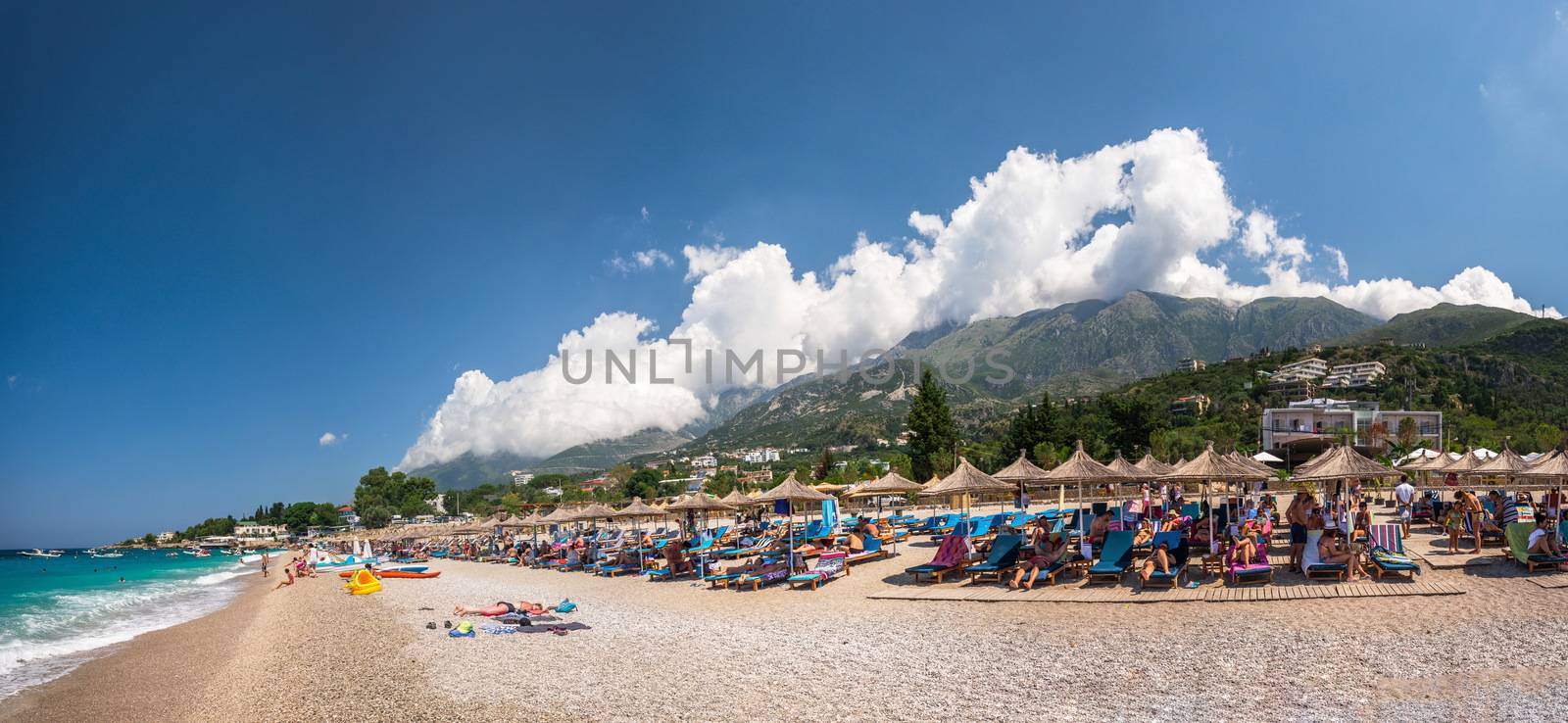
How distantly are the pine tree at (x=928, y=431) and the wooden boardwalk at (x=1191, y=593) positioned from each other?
3497cm

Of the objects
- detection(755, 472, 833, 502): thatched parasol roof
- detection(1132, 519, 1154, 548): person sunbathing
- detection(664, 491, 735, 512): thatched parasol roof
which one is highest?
detection(755, 472, 833, 502): thatched parasol roof

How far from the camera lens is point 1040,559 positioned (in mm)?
12547

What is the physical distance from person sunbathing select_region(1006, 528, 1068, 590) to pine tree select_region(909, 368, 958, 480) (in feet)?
112

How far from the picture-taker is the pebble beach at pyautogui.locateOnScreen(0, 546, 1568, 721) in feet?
21.3

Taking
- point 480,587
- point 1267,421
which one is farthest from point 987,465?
point 480,587

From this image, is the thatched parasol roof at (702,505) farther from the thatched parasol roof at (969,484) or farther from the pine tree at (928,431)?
the pine tree at (928,431)

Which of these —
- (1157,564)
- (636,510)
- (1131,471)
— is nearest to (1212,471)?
(1157,564)

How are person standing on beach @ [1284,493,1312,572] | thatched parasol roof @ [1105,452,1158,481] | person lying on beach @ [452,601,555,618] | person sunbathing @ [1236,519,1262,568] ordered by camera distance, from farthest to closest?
thatched parasol roof @ [1105,452,1158,481]
person lying on beach @ [452,601,555,618]
person standing on beach @ [1284,493,1312,572]
person sunbathing @ [1236,519,1262,568]

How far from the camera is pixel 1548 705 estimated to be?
580 cm

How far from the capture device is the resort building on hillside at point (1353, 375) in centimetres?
9975

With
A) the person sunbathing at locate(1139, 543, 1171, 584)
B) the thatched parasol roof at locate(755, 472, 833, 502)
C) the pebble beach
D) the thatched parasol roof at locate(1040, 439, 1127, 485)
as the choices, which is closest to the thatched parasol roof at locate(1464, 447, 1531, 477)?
the pebble beach

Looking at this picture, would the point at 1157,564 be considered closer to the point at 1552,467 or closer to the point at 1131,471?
the point at 1131,471

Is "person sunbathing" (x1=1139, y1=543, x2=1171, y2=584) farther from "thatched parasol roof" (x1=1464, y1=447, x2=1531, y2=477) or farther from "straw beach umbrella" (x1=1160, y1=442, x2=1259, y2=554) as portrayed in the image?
"thatched parasol roof" (x1=1464, y1=447, x2=1531, y2=477)

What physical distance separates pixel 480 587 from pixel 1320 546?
19.3m
